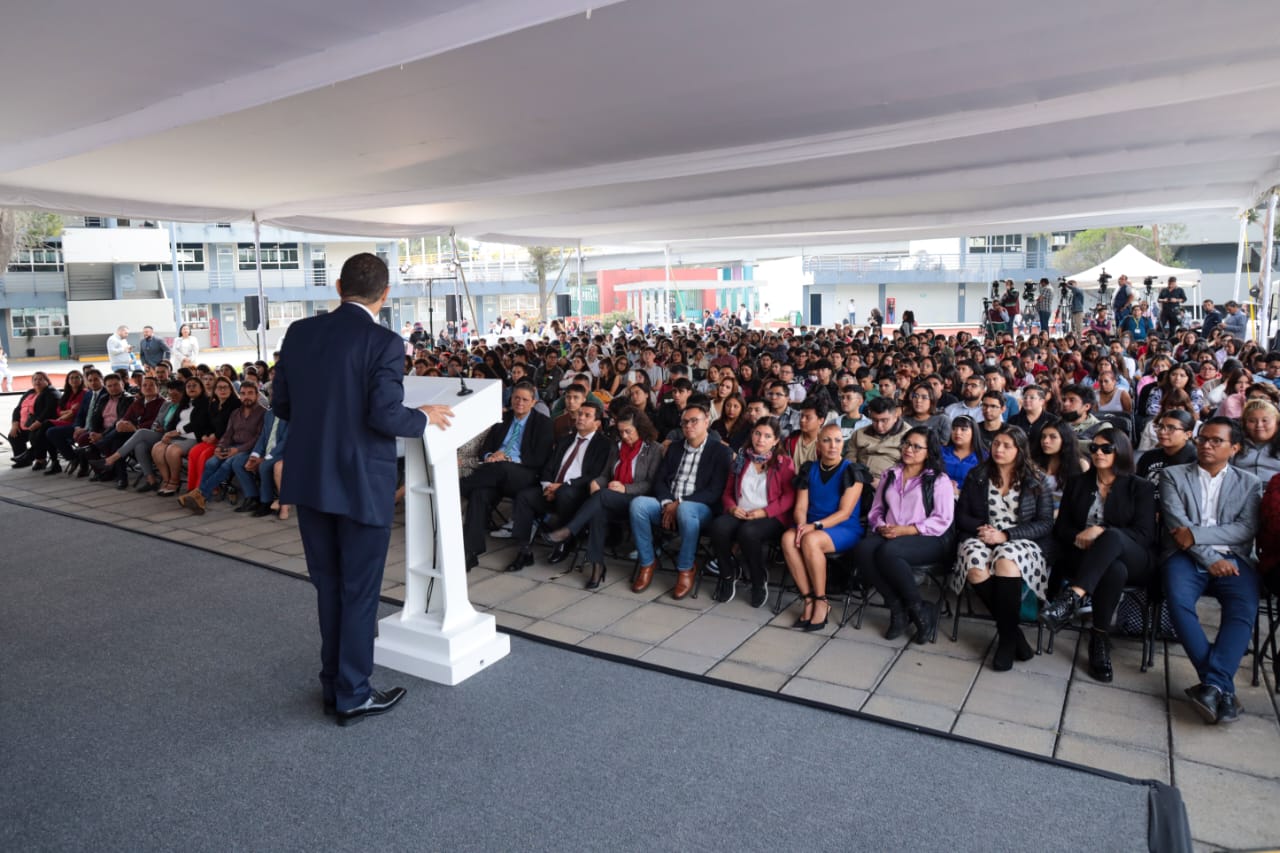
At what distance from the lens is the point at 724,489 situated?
15.6 ft

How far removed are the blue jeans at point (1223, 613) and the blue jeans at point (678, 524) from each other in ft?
7.07

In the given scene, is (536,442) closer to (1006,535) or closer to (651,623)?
(651,623)

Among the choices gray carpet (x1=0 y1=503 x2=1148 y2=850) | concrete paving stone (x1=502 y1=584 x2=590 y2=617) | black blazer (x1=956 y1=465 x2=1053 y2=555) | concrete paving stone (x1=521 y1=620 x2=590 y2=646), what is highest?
black blazer (x1=956 y1=465 x2=1053 y2=555)

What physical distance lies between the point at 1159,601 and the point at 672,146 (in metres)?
7.00

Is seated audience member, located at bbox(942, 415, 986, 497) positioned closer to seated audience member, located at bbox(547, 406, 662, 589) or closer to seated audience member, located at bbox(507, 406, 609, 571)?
seated audience member, located at bbox(547, 406, 662, 589)

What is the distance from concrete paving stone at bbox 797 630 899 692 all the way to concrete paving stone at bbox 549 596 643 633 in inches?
40.3

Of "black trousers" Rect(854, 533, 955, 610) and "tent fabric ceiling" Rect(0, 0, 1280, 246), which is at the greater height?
"tent fabric ceiling" Rect(0, 0, 1280, 246)

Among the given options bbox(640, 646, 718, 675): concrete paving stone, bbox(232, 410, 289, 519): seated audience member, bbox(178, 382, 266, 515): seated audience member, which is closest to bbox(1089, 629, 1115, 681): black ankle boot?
bbox(640, 646, 718, 675): concrete paving stone

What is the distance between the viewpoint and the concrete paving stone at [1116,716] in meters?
3.03

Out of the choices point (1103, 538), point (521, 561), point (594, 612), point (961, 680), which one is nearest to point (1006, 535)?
point (1103, 538)

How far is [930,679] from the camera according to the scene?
138 inches

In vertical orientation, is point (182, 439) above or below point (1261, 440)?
below

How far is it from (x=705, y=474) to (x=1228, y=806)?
275 centimetres

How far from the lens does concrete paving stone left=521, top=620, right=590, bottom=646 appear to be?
3.94 m
